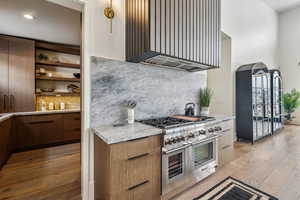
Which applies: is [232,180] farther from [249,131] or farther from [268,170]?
[249,131]

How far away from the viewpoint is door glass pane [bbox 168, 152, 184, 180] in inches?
62.1

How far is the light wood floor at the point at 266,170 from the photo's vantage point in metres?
1.76

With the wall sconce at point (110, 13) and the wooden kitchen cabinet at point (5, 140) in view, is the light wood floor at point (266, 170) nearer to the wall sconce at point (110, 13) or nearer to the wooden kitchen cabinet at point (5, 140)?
the wall sconce at point (110, 13)

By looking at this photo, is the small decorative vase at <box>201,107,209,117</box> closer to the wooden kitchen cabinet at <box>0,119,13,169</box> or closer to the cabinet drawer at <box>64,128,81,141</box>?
the cabinet drawer at <box>64,128,81,141</box>

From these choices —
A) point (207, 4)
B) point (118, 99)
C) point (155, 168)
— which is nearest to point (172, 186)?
point (155, 168)

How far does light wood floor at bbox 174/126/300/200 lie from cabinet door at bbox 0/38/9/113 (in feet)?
14.9

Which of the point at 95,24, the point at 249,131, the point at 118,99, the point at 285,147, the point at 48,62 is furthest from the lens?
the point at 48,62

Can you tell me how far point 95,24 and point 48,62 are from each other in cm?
324

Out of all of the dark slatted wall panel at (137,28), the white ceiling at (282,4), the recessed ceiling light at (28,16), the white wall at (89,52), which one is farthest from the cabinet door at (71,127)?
the white ceiling at (282,4)

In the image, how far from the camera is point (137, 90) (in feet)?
6.45

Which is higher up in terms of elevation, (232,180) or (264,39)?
(264,39)

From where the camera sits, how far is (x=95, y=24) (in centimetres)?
166

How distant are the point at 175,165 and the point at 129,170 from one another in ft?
2.07

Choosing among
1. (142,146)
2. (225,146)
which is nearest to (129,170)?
(142,146)
